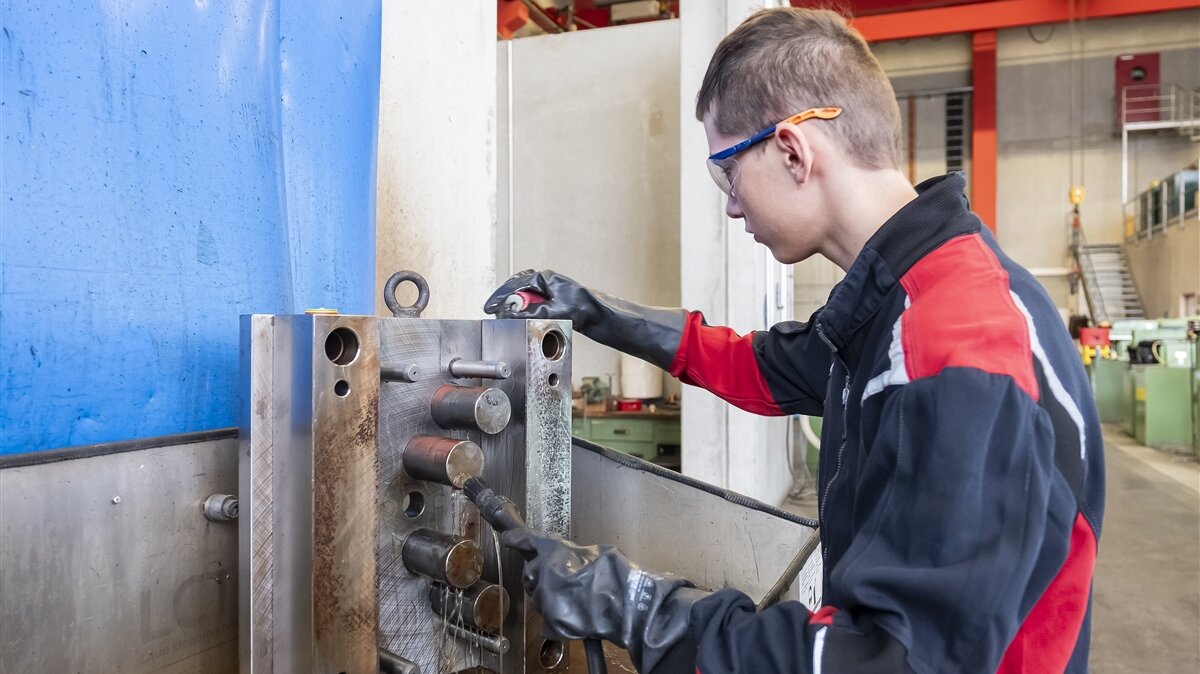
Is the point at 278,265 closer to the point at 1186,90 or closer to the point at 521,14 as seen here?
the point at 521,14

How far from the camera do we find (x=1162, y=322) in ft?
21.9

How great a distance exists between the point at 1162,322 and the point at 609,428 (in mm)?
6042

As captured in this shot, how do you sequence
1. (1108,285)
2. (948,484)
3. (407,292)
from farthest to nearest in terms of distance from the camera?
(1108,285)
(407,292)
(948,484)

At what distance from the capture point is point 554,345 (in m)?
0.78

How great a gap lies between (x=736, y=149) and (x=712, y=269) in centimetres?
188

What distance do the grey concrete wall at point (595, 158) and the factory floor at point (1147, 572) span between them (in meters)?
1.48

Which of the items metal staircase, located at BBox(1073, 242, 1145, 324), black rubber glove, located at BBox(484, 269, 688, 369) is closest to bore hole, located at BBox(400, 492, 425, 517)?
black rubber glove, located at BBox(484, 269, 688, 369)

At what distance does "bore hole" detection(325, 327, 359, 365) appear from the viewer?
62 centimetres

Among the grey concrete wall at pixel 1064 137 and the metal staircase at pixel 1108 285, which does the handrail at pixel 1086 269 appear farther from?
the grey concrete wall at pixel 1064 137

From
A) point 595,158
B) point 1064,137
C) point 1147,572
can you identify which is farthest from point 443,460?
point 1064,137

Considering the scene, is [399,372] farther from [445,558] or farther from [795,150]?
[795,150]

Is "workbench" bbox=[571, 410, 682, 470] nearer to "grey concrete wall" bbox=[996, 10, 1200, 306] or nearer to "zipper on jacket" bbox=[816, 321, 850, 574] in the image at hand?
"zipper on jacket" bbox=[816, 321, 850, 574]

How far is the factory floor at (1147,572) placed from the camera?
7.86 ft

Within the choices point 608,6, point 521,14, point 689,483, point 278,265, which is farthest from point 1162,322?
point 278,265
